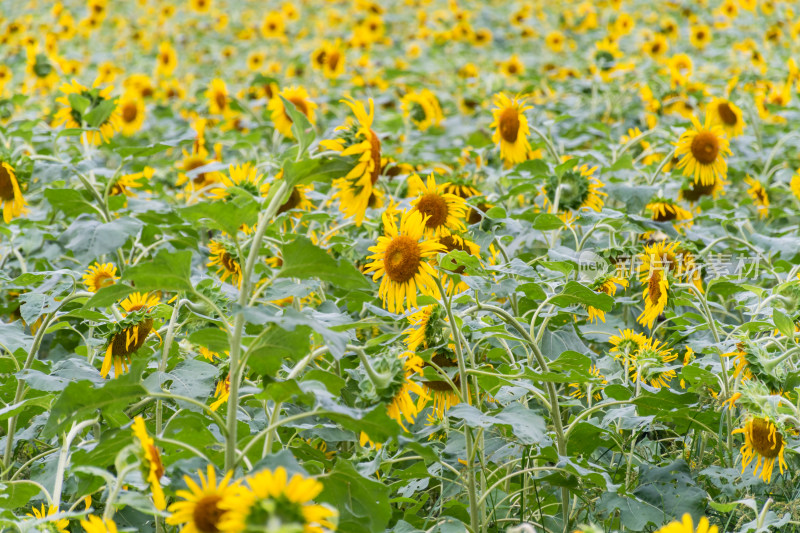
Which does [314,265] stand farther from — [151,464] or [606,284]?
[606,284]

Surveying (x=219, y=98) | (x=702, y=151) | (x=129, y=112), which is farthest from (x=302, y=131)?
(x=219, y=98)

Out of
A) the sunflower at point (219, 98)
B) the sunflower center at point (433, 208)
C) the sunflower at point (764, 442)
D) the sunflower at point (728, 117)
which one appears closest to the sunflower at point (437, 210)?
the sunflower center at point (433, 208)

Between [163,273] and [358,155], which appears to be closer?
[163,273]

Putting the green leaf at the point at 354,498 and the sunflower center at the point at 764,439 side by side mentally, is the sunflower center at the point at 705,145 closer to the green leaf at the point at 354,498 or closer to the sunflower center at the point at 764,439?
the sunflower center at the point at 764,439

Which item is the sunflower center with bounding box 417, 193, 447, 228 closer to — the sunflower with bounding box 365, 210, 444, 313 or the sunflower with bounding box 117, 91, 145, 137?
the sunflower with bounding box 365, 210, 444, 313

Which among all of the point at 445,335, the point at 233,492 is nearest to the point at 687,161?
the point at 445,335

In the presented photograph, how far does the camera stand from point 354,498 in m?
1.33

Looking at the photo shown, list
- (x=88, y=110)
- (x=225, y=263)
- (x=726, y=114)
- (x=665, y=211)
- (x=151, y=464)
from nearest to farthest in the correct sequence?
1. (x=151, y=464)
2. (x=225, y=263)
3. (x=665, y=211)
4. (x=88, y=110)
5. (x=726, y=114)

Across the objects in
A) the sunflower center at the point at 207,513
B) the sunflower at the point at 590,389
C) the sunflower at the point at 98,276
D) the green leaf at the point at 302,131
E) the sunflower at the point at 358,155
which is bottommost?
the sunflower at the point at 590,389

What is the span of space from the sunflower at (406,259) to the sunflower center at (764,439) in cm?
66

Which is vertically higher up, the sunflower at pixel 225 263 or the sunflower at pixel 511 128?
the sunflower at pixel 511 128

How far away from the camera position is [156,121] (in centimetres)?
583

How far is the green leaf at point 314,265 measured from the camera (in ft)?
4.02

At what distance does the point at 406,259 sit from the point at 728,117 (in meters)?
2.37
